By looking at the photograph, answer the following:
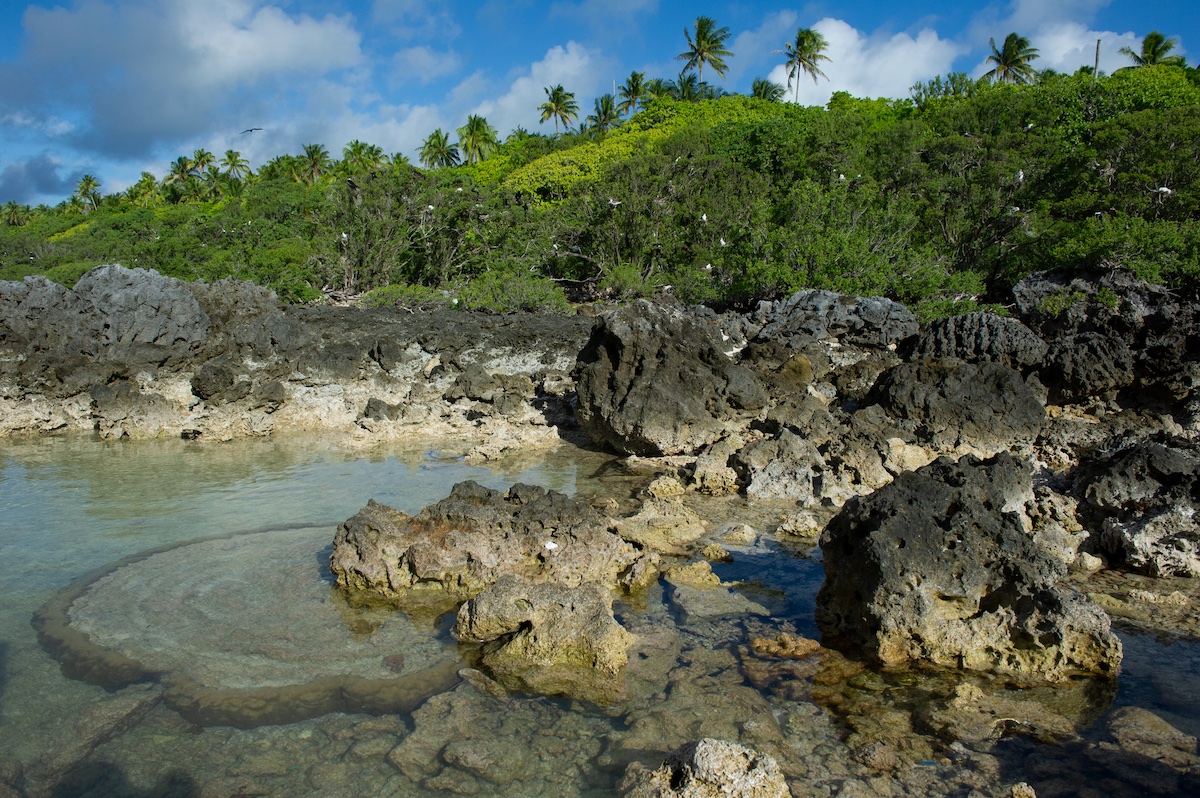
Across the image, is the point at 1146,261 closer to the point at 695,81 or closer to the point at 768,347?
the point at 768,347

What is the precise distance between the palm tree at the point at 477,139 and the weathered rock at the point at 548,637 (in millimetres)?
56780

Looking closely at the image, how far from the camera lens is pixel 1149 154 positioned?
2645 centimetres

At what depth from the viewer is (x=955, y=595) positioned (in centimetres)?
567

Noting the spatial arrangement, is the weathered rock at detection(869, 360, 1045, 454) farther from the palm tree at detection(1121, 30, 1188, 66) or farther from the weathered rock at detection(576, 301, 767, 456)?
the palm tree at detection(1121, 30, 1188, 66)

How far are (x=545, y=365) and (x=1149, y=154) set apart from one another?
22.5 metres

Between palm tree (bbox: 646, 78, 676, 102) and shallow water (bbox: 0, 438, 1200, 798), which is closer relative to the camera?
shallow water (bbox: 0, 438, 1200, 798)

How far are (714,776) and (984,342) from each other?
1148 centimetres

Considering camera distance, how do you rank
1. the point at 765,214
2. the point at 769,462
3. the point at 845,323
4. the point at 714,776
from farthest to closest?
the point at 765,214, the point at 845,323, the point at 769,462, the point at 714,776

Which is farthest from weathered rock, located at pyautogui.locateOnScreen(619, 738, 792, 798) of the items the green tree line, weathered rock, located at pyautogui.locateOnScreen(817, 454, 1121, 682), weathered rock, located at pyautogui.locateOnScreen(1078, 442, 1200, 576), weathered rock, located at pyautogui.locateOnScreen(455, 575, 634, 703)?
the green tree line

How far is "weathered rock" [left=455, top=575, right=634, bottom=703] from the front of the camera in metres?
5.35

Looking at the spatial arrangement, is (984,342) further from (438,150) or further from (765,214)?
(438,150)

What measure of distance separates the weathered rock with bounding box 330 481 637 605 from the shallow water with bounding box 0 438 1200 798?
17.1 inches

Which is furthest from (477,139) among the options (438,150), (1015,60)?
(1015,60)

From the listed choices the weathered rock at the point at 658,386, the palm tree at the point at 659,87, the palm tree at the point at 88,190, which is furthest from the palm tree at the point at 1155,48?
the palm tree at the point at 88,190
